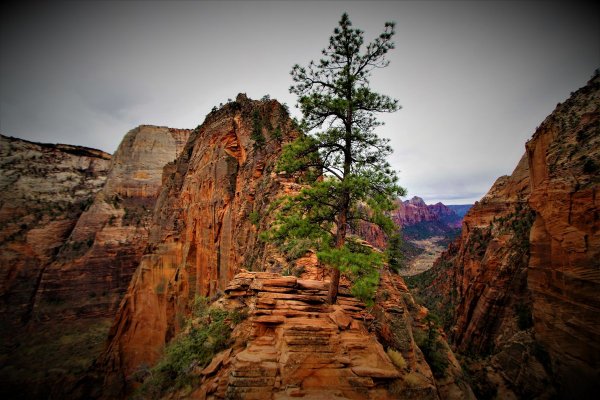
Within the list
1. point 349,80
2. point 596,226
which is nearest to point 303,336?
point 349,80

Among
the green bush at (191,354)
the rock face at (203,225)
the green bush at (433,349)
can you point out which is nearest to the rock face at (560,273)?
the green bush at (433,349)

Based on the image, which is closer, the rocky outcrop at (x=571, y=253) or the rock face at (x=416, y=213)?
the rocky outcrop at (x=571, y=253)

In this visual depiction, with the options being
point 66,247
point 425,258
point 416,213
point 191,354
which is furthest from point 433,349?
point 416,213

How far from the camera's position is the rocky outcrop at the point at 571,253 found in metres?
11.7

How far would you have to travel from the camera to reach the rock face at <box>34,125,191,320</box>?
138 feet

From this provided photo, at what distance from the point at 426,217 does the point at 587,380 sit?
637 feet

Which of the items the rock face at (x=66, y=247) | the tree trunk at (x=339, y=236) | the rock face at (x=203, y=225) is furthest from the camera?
the rock face at (x=66, y=247)

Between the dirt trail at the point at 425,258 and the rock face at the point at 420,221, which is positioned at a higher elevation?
the rock face at the point at 420,221

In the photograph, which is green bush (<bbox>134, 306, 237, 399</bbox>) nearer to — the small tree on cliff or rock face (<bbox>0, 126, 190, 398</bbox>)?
the small tree on cliff

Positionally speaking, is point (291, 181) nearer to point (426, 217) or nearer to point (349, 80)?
point (349, 80)

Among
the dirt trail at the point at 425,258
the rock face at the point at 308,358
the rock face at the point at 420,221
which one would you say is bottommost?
the dirt trail at the point at 425,258

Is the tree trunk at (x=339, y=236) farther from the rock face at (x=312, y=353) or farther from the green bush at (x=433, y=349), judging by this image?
the green bush at (x=433, y=349)

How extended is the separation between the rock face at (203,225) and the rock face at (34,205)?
2530 cm

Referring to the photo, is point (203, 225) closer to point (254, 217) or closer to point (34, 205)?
point (254, 217)
